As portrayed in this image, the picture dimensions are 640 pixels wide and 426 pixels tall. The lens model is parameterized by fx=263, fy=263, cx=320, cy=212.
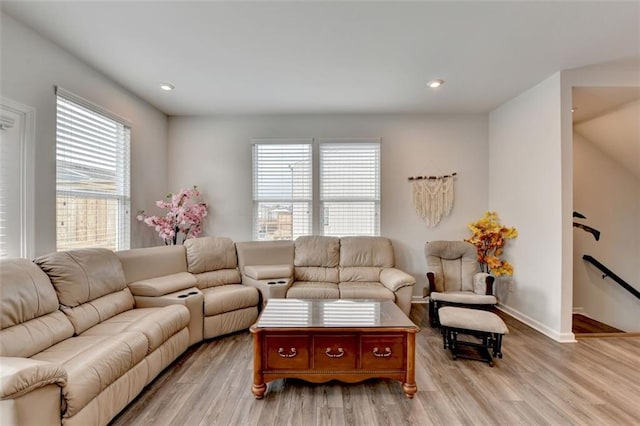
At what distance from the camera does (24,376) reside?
1210 mm

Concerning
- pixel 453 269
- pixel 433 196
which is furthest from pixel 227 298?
pixel 433 196

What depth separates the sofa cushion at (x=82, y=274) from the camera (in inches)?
78.7

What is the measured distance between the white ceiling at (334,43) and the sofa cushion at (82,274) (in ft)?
6.17

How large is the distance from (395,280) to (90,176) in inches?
142

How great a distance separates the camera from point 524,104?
11.1 feet

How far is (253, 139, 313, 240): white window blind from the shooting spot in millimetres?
4188

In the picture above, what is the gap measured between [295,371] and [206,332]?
1350 millimetres

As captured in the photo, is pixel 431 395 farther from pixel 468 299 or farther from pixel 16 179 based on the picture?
pixel 16 179

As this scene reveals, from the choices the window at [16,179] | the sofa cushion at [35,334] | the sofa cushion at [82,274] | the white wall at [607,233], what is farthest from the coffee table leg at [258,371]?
the white wall at [607,233]

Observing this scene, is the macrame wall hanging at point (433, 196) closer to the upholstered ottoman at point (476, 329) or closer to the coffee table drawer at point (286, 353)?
the upholstered ottoman at point (476, 329)

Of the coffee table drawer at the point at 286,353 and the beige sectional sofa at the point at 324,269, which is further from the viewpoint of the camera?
Answer: the beige sectional sofa at the point at 324,269

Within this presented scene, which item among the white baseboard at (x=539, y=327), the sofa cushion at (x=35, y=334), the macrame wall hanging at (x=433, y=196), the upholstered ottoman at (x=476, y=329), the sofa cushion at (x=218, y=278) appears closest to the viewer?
the sofa cushion at (x=35, y=334)

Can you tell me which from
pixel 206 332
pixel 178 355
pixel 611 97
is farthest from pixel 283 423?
pixel 611 97

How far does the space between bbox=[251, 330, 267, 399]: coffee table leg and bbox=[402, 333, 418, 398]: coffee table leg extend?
1066 millimetres
